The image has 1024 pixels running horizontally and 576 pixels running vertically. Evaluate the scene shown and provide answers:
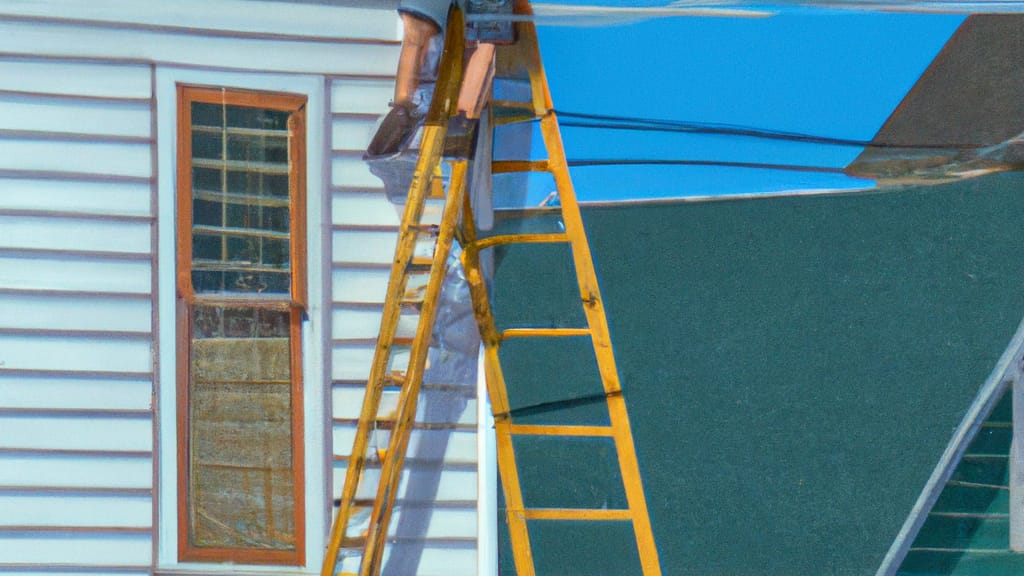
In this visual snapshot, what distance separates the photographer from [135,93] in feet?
10.4

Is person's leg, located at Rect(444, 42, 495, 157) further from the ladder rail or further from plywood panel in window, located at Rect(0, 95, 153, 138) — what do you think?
plywood panel in window, located at Rect(0, 95, 153, 138)

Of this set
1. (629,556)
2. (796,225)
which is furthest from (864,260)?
(629,556)

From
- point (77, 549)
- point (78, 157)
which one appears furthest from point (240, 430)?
point (78, 157)

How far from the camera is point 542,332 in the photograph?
3.20m

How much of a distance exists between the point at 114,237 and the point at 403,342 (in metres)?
0.98

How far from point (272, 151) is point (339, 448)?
0.97 m

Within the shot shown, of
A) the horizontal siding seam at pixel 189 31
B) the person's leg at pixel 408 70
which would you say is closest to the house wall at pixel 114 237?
the horizontal siding seam at pixel 189 31

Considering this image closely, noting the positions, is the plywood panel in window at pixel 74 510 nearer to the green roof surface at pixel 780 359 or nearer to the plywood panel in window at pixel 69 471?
the plywood panel in window at pixel 69 471

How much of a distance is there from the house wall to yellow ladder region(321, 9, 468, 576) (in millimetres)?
260

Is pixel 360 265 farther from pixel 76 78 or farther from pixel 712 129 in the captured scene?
pixel 712 129

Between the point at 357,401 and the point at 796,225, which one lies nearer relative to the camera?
the point at 357,401

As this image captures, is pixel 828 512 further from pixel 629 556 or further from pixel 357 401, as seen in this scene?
pixel 357 401

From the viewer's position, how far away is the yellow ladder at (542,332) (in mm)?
2951

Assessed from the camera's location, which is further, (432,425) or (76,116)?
(432,425)
